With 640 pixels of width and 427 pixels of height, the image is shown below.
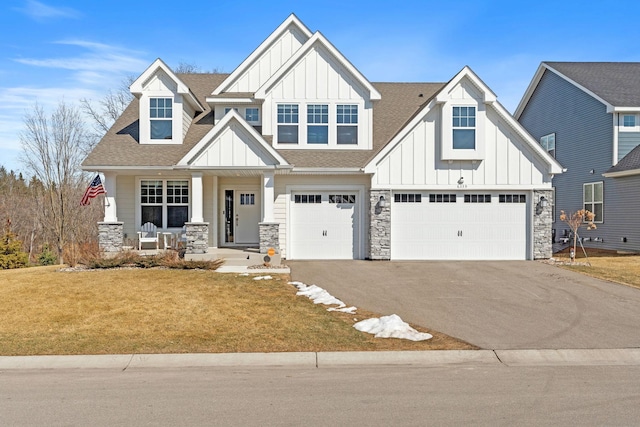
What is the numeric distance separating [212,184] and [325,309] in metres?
10.1

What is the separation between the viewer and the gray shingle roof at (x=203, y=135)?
58.5 feet

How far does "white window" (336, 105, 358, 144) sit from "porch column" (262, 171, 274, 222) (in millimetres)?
3573

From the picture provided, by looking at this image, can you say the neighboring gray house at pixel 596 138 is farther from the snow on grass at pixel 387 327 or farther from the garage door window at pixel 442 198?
the snow on grass at pixel 387 327

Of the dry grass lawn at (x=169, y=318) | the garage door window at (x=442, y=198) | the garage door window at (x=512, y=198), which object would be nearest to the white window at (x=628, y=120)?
the garage door window at (x=512, y=198)

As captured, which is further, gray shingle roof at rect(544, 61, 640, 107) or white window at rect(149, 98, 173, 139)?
gray shingle roof at rect(544, 61, 640, 107)

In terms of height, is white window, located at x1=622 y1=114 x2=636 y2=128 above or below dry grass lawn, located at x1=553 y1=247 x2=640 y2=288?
above

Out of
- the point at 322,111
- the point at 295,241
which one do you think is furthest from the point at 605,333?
the point at 322,111

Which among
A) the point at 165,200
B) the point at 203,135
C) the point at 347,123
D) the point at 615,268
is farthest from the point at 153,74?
the point at 615,268

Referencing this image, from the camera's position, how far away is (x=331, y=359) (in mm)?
7383

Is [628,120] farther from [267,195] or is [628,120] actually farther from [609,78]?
[267,195]

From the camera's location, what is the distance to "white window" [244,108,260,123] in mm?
19812

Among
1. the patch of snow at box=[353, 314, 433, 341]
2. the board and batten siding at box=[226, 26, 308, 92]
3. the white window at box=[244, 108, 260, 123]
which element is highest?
the board and batten siding at box=[226, 26, 308, 92]

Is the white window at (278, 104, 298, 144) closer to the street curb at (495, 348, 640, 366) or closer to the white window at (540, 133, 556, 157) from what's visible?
the street curb at (495, 348, 640, 366)

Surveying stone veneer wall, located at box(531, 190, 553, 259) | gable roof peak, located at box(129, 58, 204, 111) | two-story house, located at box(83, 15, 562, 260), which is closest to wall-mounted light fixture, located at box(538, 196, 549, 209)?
two-story house, located at box(83, 15, 562, 260)
